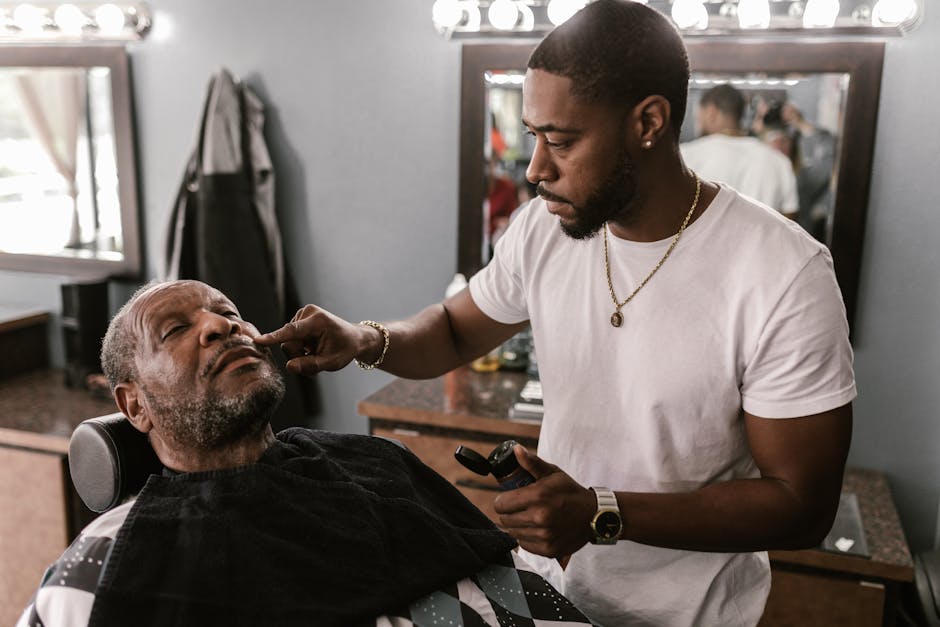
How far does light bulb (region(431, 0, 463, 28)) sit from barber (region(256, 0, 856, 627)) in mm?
1155

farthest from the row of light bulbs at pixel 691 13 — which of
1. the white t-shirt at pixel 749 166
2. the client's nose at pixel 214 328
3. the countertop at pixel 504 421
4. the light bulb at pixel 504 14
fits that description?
the client's nose at pixel 214 328

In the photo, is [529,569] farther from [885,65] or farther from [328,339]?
[885,65]

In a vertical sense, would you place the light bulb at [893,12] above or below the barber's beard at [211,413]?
above

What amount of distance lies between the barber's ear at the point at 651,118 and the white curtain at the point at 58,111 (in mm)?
2345

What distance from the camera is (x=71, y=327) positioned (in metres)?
2.81

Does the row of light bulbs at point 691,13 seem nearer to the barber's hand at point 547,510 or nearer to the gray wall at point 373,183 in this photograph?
the gray wall at point 373,183

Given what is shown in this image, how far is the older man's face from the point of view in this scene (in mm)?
1301

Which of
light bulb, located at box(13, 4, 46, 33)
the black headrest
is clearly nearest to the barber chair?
the black headrest

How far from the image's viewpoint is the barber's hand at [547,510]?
42.7 inches

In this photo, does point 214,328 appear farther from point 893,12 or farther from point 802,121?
point 893,12

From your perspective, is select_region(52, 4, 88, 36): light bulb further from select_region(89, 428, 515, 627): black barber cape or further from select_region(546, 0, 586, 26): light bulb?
select_region(89, 428, 515, 627): black barber cape

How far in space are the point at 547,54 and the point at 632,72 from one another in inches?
5.0

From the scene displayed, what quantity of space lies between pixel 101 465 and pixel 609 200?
0.86m

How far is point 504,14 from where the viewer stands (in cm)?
234
